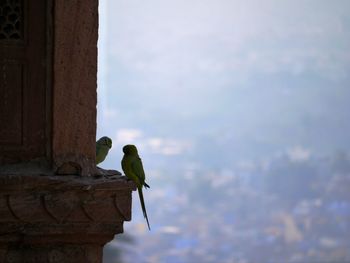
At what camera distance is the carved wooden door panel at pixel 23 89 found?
4.69 metres

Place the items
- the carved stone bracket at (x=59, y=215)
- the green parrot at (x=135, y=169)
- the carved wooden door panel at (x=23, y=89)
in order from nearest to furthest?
the carved stone bracket at (x=59, y=215), the carved wooden door panel at (x=23, y=89), the green parrot at (x=135, y=169)

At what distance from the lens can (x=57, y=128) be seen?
468 cm

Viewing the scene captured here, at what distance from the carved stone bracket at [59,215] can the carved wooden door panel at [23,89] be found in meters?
0.20

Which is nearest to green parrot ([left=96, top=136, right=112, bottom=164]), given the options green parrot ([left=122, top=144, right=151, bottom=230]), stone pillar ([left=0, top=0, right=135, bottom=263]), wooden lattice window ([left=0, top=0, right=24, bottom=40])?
green parrot ([left=122, top=144, right=151, bottom=230])

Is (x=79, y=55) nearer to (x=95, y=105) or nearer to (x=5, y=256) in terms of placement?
(x=95, y=105)

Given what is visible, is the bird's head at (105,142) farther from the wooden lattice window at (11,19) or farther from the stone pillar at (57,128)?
the wooden lattice window at (11,19)

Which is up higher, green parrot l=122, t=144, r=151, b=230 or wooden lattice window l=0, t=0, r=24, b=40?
wooden lattice window l=0, t=0, r=24, b=40

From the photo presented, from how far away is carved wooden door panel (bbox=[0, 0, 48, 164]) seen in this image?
4.69 meters

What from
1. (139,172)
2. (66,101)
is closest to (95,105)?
(66,101)

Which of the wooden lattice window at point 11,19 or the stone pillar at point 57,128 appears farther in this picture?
the wooden lattice window at point 11,19

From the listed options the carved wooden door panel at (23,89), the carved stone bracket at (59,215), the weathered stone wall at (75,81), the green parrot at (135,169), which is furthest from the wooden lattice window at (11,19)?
the green parrot at (135,169)

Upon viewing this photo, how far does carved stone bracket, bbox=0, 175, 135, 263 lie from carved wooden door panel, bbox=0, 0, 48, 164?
0.20m

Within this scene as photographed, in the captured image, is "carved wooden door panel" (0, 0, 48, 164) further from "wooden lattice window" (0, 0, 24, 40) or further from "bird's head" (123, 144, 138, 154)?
"bird's head" (123, 144, 138, 154)

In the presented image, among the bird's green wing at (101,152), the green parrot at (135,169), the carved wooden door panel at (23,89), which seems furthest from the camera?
the bird's green wing at (101,152)
